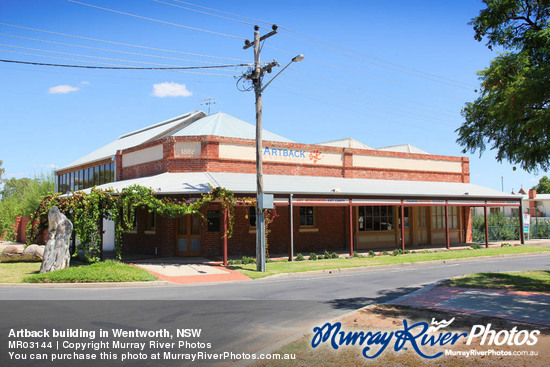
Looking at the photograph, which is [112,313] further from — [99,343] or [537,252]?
[537,252]

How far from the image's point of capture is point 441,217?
2919cm

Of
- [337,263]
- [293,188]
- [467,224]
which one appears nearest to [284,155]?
[293,188]

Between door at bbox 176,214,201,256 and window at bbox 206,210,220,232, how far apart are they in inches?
18.3

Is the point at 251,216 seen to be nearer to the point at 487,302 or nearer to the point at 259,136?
the point at 259,136

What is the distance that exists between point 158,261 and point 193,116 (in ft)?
40.8

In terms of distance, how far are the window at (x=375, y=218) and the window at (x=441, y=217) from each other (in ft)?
12.2

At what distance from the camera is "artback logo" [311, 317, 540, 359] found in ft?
20.8

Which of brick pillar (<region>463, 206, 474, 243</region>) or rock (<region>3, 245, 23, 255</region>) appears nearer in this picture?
rock (<region>3, 245, 23, 255</region>)


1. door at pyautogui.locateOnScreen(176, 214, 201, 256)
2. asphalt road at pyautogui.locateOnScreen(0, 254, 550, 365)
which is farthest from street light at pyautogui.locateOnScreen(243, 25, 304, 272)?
door at pyautogui.locateOnScreen(176, 214, 201, 256)

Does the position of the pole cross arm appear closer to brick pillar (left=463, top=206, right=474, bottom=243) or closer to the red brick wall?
the red brick wall

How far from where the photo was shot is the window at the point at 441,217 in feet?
94.7

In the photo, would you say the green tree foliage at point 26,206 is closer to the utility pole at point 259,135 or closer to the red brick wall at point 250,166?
the red brick wall at point 250,166

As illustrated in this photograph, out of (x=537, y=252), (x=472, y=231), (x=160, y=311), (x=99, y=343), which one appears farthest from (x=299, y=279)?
(x=472, y=231)

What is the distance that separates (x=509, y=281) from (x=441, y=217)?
1736cm
